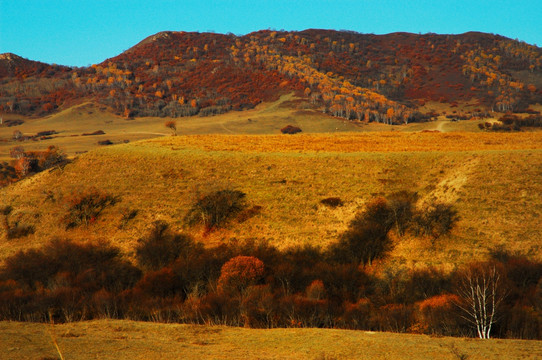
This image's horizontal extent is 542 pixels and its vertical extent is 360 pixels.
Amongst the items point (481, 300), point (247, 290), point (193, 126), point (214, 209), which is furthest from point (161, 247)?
point (193, 126)

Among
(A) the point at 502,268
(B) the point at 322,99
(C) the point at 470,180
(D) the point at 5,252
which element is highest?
(B) the point at 322,99

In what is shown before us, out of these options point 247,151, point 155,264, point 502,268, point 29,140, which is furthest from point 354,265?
point 29,140

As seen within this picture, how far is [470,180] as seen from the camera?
1810 inches

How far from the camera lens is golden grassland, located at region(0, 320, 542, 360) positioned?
17.4 meters

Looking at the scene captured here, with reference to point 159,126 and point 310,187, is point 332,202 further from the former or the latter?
point 159,126

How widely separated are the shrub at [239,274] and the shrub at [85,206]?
25.6 m

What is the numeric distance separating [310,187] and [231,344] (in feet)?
111

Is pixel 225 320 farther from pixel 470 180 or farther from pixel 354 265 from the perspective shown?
pixel 470 180

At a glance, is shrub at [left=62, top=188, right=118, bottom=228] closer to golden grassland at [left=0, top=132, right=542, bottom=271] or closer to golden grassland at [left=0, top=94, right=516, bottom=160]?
golden grassland at [left=0, top=132, right=542, bottom=271]

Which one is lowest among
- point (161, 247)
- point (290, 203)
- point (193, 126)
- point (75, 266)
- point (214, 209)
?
point (75, 266)

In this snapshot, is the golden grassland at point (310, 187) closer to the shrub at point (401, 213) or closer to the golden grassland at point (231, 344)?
the shrub at point (401, 213)

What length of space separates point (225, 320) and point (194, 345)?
6.74 meters

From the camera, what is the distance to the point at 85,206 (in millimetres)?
53125

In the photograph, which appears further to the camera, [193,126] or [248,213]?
[193,126]
